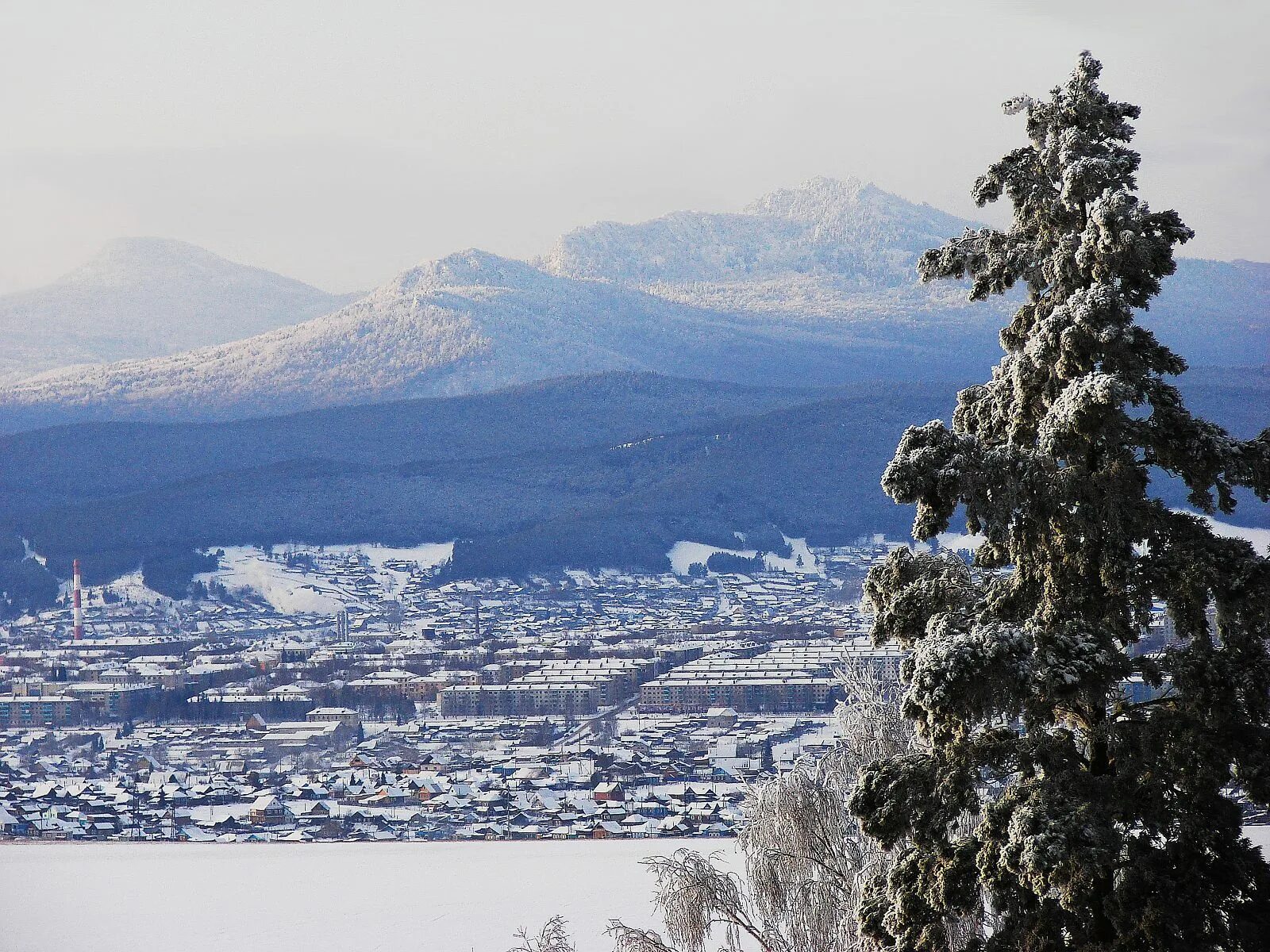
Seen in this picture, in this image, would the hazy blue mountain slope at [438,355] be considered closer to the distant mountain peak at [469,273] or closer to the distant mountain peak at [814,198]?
the distant mountain peak at [469,273]

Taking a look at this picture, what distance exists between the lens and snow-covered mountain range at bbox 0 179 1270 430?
7294cm

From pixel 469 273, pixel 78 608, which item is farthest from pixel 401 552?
pixel 469 273

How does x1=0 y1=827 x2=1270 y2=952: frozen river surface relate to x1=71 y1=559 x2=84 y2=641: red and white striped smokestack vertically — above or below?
above

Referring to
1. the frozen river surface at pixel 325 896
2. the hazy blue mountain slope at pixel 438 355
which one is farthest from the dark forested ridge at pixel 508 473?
the frozen river surface at pixel 325 896

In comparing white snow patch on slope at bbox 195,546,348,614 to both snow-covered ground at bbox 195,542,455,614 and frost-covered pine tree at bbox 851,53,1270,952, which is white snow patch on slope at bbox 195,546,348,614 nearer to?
snow-covered ground at bbox 195,542,455,614

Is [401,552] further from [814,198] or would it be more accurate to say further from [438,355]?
[814,198]

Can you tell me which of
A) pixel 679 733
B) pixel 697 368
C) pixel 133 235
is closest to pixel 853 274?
pixel 697 368

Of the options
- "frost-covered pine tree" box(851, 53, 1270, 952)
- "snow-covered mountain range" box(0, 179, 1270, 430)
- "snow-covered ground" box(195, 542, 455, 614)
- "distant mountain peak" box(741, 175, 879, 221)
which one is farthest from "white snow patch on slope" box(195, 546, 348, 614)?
"distant mountain peak" box(741, 175, 879, 221)

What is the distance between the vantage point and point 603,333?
273ft

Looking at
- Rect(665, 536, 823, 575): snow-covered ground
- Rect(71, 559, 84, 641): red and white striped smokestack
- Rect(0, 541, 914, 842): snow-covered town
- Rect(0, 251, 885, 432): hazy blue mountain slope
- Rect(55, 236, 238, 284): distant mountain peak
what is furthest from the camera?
Rect(55, 236, 238, 284): distant mountain peak

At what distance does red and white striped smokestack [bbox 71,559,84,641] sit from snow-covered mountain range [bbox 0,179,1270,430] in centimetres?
2524

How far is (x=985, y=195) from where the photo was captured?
3855mm

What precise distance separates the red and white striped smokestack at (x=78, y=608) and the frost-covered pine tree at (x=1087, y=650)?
138 ft

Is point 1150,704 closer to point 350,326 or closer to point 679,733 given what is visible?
point 679,733
